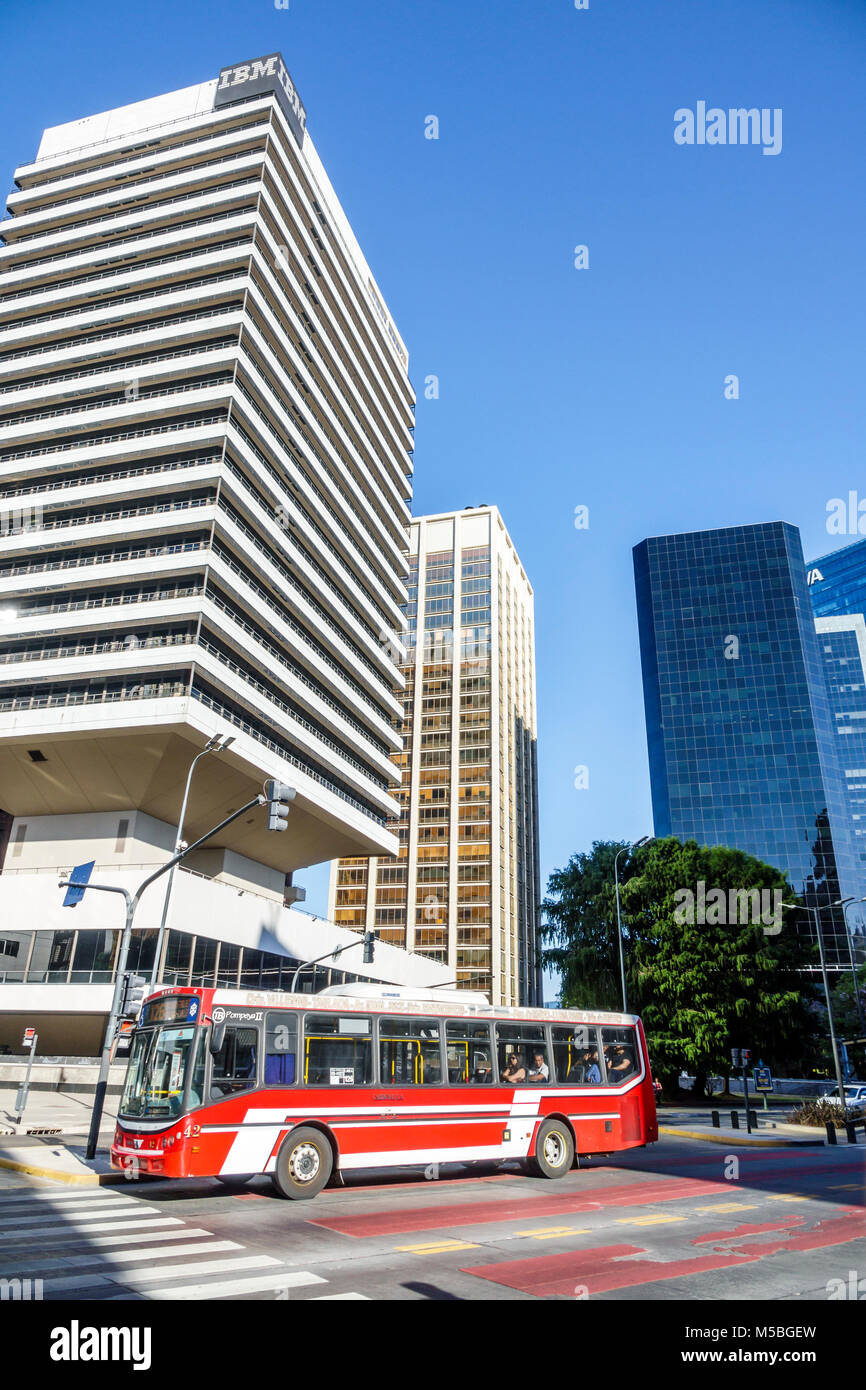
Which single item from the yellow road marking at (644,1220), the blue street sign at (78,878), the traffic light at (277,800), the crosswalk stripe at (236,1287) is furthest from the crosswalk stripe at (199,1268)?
the blue street sign at (78,878)

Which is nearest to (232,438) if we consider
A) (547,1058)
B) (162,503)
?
(162,503)

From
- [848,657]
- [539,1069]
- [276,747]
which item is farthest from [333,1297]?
[848,657]

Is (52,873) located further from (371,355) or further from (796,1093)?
(796,1093)

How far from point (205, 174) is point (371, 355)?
20.7m

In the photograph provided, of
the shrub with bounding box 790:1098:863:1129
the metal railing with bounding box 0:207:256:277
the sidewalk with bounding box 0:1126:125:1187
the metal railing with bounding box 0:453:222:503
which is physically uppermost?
the metal railing with bounding box 0:207:256:277

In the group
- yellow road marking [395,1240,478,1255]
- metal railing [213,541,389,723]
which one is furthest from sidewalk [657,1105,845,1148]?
metal railing [213,541,389,723]

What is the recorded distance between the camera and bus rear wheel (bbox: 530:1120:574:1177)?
16781 mm

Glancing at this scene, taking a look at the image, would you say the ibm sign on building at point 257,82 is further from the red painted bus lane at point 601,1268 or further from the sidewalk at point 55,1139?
the red painted bus lane at point 601,1268

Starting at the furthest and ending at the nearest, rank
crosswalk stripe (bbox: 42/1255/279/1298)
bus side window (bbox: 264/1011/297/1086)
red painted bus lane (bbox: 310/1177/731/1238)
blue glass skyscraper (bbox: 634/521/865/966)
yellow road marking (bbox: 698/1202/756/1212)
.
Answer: blue glass skyscraper (bbox: 634/521/865/966), bus side window (bbox: 264/1011/297/1086), yellow road marking (bbox: 698/1202/756/1212), red painted bus lane (bbox: 310/1177/731/1238), crosswalk stripe (bbox: 42/1255/279/1298)

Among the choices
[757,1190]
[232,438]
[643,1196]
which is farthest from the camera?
[232,438]

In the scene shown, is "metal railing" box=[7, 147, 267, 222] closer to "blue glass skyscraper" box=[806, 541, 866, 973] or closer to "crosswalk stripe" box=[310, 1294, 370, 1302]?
"crosswalk stripe" box=[310, 1294, 370, 1302]

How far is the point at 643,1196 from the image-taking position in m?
14.6

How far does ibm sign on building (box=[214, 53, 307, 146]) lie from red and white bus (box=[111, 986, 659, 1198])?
65.9 meters

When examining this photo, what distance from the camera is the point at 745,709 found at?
136125 mm
